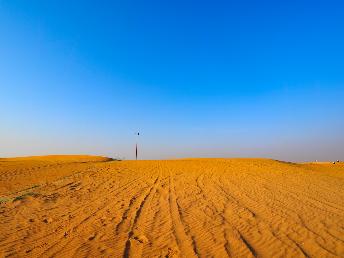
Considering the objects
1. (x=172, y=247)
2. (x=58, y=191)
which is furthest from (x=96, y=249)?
(x=58, y=191)

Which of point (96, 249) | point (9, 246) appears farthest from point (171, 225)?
point (9, 246)

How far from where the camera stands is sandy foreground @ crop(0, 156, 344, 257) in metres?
6.17

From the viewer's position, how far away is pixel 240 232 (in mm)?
7246

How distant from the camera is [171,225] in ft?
26.0

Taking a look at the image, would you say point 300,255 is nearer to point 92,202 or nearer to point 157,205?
point 157,205

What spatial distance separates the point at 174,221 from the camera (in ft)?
27.3

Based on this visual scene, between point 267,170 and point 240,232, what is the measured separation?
Result: 48.7 ft

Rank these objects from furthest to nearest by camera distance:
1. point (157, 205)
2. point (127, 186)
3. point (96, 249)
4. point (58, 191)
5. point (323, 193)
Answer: point (127, 186) → point (58, 191) → point (323, 193) → point (157, 205) → point (96, 249)

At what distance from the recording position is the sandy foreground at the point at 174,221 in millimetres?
6168

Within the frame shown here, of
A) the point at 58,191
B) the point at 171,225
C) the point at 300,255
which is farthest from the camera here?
the point at 58,191

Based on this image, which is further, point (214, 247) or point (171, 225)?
point (171, 225)

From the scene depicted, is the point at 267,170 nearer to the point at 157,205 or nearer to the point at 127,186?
the point at 127,186

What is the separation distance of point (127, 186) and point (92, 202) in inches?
154

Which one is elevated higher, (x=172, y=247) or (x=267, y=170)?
(x=267, y=170)
